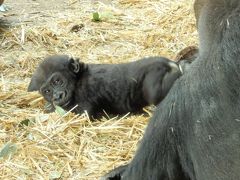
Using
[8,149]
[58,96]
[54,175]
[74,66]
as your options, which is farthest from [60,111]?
[54,175]

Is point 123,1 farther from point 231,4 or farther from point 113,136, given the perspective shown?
point 231,4

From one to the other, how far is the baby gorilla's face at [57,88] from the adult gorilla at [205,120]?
1806 millimetres

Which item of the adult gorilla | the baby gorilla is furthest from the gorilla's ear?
the adult gorilla

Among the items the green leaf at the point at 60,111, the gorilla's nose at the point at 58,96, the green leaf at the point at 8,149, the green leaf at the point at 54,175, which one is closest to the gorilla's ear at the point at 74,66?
the gorilla's nose at the point at 58,96

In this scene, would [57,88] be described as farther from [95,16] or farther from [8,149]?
[95,16]

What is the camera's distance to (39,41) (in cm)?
513

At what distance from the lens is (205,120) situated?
1924 mm

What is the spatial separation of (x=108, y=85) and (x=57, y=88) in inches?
12.0

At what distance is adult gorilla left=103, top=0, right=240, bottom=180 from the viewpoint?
73.8 inches

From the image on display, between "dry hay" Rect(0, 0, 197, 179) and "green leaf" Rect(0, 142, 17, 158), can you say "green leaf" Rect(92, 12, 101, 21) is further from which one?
"green leaf" Rect(0, 142, 17, 158)

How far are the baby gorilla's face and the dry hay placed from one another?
4.8 inches

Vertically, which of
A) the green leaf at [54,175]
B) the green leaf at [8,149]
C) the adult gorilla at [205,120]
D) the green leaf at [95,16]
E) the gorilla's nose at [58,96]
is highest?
Result: the adult gorilla at [205,120]

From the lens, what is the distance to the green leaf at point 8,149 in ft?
10.8

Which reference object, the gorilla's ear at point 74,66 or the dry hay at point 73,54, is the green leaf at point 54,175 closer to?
the dry hay at point 73,54
